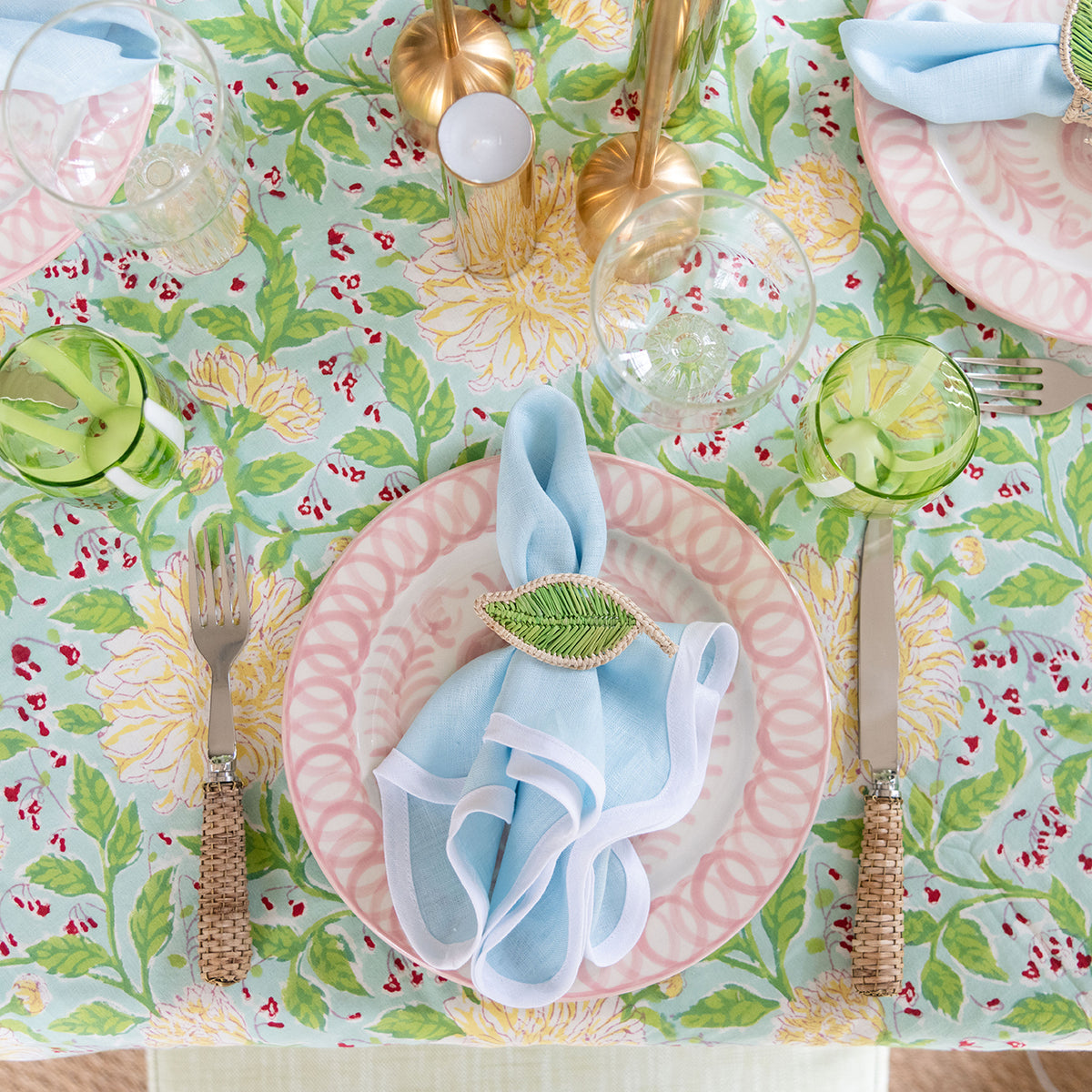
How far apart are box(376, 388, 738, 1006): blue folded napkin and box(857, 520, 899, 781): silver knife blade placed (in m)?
0.11

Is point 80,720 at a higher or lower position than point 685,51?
lower

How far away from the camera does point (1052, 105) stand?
23.3 inches

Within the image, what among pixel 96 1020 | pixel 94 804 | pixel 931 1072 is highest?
pixel 94 804

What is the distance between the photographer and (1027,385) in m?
0.63

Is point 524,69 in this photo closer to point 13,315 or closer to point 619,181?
point 619,181

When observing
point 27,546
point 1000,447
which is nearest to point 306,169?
point 27,546

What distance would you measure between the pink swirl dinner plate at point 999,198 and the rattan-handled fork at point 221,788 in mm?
544

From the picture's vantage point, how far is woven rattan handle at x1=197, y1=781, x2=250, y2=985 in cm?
57

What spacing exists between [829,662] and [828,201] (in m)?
0.34

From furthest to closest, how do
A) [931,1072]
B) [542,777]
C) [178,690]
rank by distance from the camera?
[931,1072], [178,690], [542,777]

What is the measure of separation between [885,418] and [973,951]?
37 cm

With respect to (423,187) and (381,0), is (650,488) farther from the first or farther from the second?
(381,0)

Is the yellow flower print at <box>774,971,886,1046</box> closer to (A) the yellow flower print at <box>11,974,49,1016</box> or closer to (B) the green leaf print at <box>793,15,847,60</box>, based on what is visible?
(A) the yellow flower print at <box>11,974,49,1016</box>

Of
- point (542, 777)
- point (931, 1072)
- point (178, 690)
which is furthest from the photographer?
point (931, 1072)
